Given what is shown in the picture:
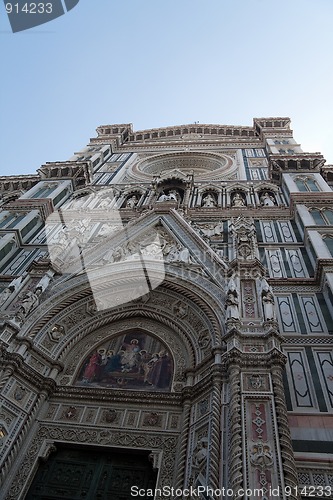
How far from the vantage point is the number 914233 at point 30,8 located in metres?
8.67

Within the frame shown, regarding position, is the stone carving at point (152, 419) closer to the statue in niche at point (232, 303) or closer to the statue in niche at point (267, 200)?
the statue in niche at point (232, 303)

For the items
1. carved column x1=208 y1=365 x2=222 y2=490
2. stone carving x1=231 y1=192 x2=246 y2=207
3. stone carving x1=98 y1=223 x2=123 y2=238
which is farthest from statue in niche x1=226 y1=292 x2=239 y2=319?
stone carving x1=231 y1=192 x2=246 y2=207

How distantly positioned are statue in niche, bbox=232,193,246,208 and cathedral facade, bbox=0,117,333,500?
146mm

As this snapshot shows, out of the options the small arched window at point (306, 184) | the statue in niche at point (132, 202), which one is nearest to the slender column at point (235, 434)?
the small arched window at point (306, 184)

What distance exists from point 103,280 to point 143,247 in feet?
5.52

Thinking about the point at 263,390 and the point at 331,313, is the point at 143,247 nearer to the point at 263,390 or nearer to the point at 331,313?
the point at 331,313

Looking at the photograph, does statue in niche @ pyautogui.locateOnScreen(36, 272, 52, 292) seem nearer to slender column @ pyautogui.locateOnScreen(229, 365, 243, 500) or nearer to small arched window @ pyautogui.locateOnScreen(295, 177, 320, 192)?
slender column @ pyautogui.locateOnScreen(229, 365, 243, 500)

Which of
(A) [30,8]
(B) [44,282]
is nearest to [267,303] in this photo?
(B) [44,282]

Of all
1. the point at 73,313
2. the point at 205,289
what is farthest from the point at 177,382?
the point at 73,313

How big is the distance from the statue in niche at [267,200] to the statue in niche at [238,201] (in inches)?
26.3

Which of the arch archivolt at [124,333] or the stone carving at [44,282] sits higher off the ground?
the stone carving at [44,282]

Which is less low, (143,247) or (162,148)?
(162,148)

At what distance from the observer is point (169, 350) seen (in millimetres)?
8445

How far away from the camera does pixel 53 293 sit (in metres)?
9.30
